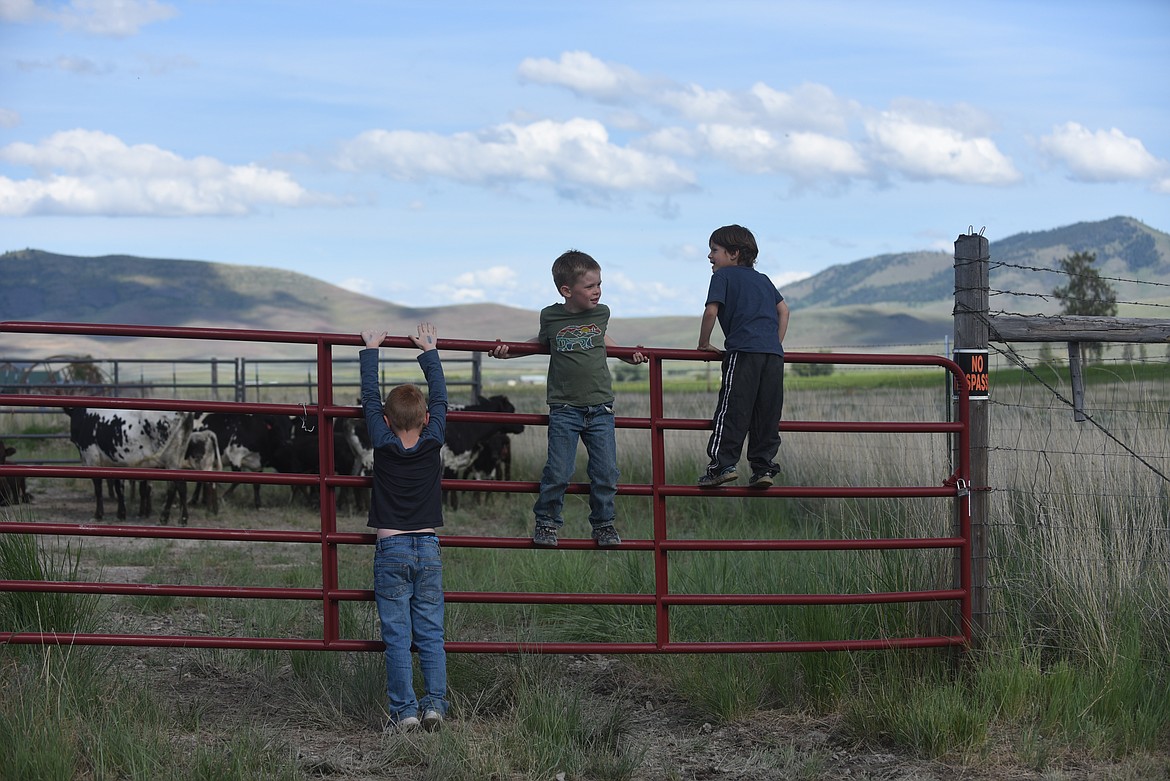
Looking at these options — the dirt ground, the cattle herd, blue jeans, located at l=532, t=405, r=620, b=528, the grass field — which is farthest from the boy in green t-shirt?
the cattle herd

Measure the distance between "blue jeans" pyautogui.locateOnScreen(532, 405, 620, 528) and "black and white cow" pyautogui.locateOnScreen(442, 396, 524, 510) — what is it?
987cm

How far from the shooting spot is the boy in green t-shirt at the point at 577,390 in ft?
18.1

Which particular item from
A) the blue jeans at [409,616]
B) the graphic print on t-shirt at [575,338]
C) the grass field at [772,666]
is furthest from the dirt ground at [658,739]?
the graphic print on t-shirt at [575,338]

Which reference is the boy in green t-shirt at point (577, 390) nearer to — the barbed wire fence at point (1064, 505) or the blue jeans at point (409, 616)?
the blue jeans at point (409, 616)

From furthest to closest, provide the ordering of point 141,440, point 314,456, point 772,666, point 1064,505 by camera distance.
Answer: point 314,456 < point 141,440 < point 1064,505 < point 772,666

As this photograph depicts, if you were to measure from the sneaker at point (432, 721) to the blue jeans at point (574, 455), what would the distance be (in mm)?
990

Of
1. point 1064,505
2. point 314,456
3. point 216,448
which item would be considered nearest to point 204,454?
point 216,448

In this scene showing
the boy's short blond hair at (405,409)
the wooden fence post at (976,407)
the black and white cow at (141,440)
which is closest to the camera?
the boy's short blond hair at (405,409)

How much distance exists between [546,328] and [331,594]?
5.23 feet

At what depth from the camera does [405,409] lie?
5387 millimetres

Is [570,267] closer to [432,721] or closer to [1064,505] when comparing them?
[432,721]

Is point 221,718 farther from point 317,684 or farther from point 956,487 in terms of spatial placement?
point 956,487

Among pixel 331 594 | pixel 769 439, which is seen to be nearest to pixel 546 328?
pixel 769 439

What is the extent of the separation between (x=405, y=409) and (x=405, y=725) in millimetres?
1390
